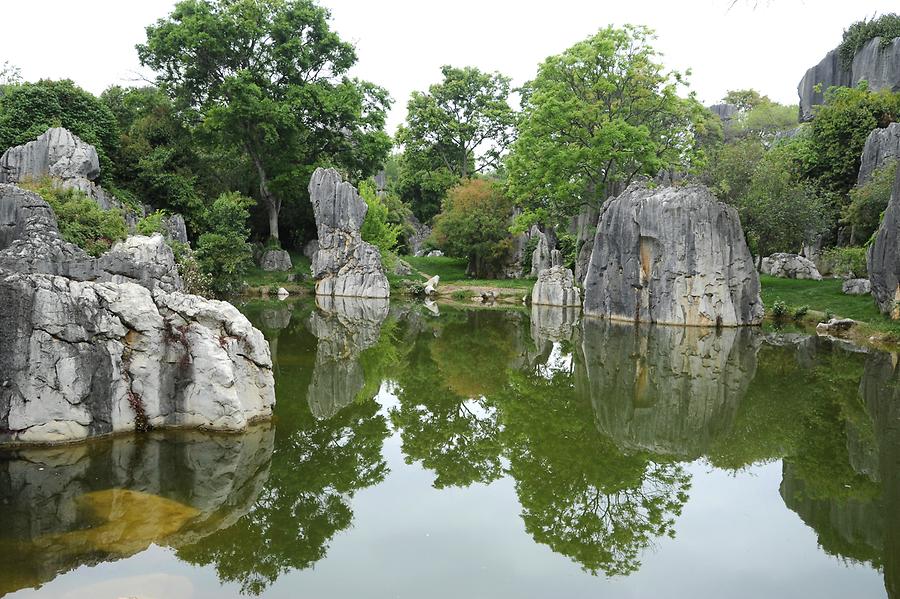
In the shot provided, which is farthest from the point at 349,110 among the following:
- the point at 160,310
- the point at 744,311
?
the point at 160,310

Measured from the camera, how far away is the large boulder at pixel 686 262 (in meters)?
20.4

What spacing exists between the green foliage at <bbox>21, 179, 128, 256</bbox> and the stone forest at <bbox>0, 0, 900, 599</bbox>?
7 cm

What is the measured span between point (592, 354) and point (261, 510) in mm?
10655

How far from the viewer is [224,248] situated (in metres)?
24.9

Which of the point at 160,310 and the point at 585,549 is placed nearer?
the point at 585,549

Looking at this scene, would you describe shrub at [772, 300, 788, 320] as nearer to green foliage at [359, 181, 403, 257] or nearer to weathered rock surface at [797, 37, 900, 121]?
green foliage at [359, 181, 403, 257]

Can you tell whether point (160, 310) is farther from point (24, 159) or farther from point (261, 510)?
point (24, 159)

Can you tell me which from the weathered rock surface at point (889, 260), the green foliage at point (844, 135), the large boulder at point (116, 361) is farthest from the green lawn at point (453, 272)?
the large boulder at point (116, 361)

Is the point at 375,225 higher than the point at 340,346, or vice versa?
the point at 375,225

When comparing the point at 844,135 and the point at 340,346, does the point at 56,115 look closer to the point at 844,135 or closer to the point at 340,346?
the point at 340,346

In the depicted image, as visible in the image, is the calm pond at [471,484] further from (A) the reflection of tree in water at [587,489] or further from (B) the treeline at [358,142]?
(B) the treeline at [358,142]

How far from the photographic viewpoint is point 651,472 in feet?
24.1

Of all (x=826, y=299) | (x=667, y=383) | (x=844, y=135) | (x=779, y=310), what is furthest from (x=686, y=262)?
(x=844, y=135)

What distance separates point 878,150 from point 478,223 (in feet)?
60.7
